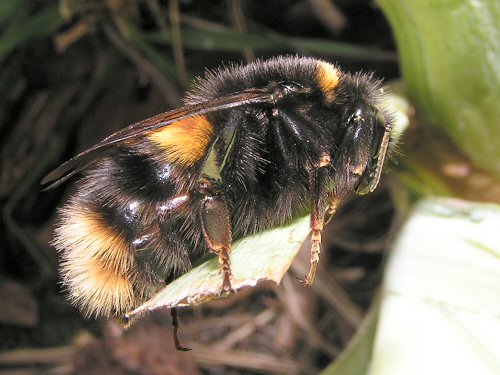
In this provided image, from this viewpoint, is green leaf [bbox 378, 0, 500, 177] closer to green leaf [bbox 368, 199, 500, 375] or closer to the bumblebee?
green leaf [bbox 368, 199, 500, 375]

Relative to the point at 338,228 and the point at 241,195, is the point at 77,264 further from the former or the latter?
the point at 338,228

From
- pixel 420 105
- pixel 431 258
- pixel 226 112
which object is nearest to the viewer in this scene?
pixel 226 112

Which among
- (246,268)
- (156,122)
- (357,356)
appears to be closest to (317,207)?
(246,268)

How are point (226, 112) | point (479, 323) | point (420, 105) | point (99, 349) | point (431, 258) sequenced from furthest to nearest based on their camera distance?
point (99, 349)
point (420, 105)
point (431, 258)
point (479, 323)
point (226, 112)

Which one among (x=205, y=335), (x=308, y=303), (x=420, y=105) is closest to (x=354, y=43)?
(x=420, y=105)

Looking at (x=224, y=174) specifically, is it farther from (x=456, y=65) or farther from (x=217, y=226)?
(x=456, y=65)

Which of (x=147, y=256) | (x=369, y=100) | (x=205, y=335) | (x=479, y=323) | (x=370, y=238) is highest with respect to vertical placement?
(x=369, y=100)

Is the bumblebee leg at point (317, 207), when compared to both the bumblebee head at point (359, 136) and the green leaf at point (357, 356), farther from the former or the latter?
the green leaf at point (357, 356)
